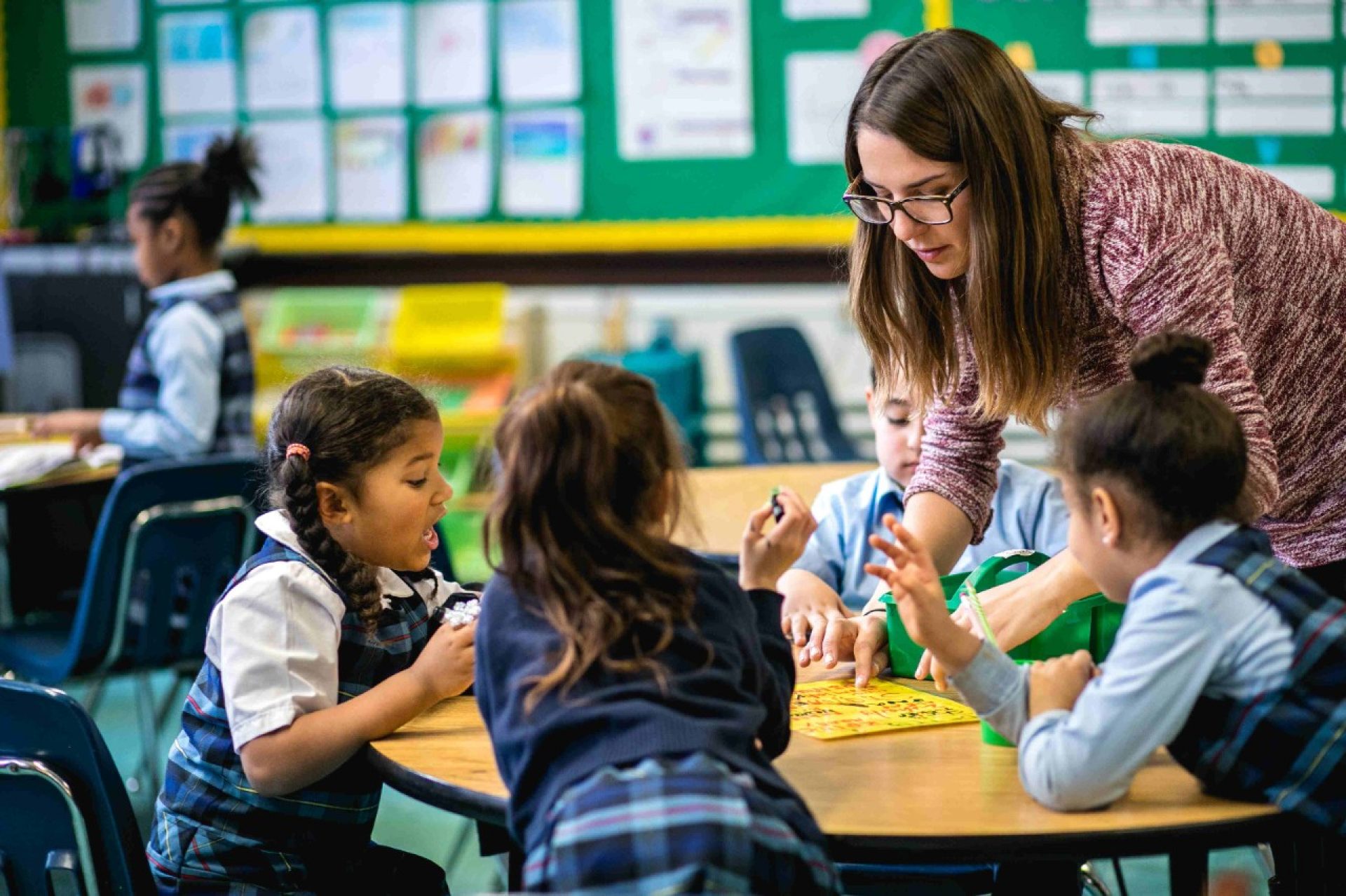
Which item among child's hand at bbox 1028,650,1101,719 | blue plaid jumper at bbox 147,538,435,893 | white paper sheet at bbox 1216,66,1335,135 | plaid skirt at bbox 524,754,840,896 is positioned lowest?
blue plaid jumper at bbox 147,538,435,893

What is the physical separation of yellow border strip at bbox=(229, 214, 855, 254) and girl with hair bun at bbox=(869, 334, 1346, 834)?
3603 millimetres

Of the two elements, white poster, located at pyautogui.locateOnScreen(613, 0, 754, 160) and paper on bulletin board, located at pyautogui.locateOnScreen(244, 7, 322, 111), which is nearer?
white poster, located at pyautogui.locateOnScreen(613, 0, 754, 160)

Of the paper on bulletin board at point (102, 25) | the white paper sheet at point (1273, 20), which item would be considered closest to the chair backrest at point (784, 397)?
the white paper sheet at point (1273, 20)

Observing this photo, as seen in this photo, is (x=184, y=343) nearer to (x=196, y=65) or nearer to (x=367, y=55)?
(x=367, y=55)

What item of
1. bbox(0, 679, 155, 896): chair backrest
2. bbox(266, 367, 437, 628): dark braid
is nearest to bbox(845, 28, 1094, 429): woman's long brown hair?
bbox(266, 367, 437, 628): dark braid

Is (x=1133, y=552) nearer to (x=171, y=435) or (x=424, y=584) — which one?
(x=424, y=584)

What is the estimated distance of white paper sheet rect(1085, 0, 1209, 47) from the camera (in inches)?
180

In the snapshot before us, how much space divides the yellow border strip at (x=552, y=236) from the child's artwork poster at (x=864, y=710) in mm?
3349

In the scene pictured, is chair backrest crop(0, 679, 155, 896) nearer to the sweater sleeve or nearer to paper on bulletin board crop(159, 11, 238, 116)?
the sweater sleeve

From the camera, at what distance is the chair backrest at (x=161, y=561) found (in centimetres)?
268

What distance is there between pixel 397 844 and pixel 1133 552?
2127mm

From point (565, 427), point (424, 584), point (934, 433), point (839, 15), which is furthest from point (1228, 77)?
point (565, 427)

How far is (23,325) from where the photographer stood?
4.95m

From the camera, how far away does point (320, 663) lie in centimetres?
154
